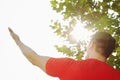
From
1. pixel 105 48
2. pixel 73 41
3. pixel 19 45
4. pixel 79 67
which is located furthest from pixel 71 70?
pixel 73 41

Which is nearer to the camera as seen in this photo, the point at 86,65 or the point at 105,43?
the point at 86,65

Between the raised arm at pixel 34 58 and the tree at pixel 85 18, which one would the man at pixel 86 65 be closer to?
the raised arm at pixel 34 58

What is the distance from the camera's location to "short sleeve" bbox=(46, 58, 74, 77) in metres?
3.39

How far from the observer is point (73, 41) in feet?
28.8

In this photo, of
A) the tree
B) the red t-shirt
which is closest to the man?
the red t-shirt

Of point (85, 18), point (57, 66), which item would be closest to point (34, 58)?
point (57, 66)

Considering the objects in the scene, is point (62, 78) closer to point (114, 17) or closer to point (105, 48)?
point (105, 48)

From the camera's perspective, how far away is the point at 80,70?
3.33 metres

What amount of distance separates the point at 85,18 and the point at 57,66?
216 inches

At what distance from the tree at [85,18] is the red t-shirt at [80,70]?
494 cm

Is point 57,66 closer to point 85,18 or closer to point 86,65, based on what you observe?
point 86,65

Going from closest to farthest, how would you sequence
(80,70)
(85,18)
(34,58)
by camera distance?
(80,70) → (34,58) → (85,18)

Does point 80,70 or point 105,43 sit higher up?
point 105,43

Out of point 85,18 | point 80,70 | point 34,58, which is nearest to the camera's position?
point 80,70
